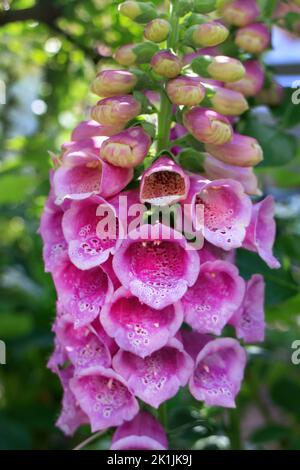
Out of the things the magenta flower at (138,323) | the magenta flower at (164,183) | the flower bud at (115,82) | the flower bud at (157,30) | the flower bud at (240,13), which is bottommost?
the magenta flower at (138,323)

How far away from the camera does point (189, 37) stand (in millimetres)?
868

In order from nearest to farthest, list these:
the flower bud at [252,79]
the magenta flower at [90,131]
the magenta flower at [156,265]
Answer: the magenta flower at [156,265] < the magenta flower at [90,131] < the flower bud at [252,79]

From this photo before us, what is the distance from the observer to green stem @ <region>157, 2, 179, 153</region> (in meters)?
0.88

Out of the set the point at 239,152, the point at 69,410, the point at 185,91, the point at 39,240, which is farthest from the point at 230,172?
the point at 39,240

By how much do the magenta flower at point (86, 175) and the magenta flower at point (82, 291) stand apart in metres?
0.09

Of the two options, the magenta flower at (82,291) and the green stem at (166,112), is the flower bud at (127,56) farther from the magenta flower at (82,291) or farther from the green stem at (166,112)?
the magenta flower at (82,291)

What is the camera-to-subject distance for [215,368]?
88 centimetres

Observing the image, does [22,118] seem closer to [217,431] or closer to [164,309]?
[217,431]

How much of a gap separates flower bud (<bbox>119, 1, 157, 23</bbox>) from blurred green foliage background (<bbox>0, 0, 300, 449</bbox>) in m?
0.07

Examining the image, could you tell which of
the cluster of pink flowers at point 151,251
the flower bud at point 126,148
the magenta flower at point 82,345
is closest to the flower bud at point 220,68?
the cluster of pink flowers at point 151,251

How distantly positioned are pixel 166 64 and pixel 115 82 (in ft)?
0.23

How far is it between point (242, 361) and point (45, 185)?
0.51 metres

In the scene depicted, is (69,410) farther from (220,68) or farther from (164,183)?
(220,68)

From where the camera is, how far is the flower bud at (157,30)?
32.7 inches
